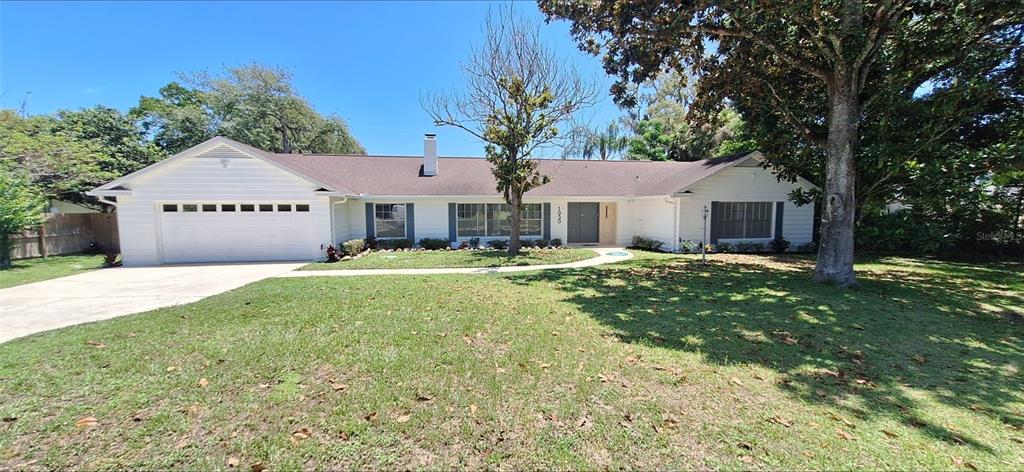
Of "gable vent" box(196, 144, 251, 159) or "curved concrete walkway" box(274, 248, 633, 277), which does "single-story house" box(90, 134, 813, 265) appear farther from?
"curved concrete walkway" box(274, 248, 633, 277)

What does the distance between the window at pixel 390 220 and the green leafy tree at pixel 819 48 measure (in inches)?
374

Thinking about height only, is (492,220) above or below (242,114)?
below

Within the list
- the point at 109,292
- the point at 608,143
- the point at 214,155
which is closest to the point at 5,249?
the point at 214,155

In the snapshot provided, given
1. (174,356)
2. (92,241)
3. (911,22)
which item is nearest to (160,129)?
(92,241)

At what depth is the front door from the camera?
684 inches

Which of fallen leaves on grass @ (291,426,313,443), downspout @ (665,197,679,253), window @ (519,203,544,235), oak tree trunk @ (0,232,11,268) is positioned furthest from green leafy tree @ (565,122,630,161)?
fallen leaves on grass @ (291,426,313,443)

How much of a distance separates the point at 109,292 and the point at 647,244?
16.3 meters

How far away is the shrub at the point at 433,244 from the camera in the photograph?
50.8 ft

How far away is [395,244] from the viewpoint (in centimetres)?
1541

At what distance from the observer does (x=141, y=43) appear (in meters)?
18.4

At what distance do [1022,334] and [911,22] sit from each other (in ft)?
24.2

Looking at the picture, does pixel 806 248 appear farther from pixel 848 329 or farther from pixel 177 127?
pixel 177 127

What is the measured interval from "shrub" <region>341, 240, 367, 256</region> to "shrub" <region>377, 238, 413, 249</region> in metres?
1.18

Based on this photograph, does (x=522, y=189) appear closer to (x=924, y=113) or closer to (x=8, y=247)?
(x=924, y=113)
